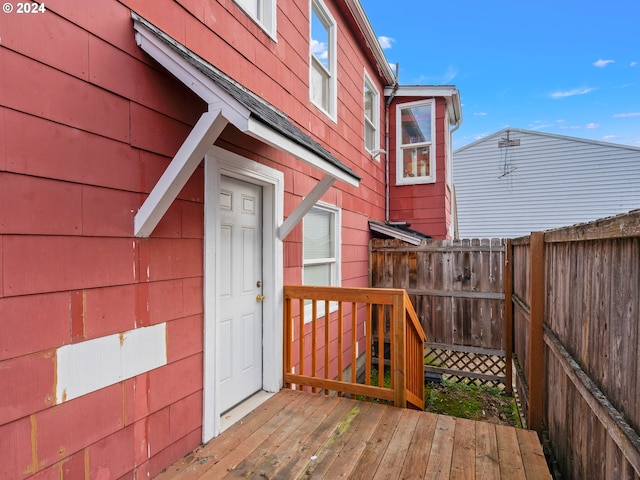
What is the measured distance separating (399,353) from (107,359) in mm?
2147

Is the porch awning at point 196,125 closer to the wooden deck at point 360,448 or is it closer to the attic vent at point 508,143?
the wooden deck at point 360,448

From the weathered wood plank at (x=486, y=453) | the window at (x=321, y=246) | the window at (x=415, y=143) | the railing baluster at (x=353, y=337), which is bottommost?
the weathered wood plank at (x=486, y=453)

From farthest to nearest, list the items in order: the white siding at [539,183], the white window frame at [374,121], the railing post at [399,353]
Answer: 1. the white siding at [539,183]
2. the white window frame at [374,121]
3. the railing post at [399,353]

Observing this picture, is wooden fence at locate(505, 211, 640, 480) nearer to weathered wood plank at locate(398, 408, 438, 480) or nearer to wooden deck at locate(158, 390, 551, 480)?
wooden deck at locate(158, 390, 551, 480)

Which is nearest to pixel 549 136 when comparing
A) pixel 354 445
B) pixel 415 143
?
pixel 415 143

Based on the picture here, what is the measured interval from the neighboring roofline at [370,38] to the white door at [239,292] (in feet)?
11.5

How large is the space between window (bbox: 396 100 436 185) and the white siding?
7734 mm

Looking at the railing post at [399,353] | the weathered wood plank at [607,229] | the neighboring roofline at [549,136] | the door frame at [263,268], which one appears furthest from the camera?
the neighboring roofline at [549,136]

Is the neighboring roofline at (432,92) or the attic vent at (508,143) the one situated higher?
the attic vent at (508,143)

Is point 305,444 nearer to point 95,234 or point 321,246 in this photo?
point 95,234

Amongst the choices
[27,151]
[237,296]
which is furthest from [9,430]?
[237,296]

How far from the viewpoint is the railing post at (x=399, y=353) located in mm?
2912

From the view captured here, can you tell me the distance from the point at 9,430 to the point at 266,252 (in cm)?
209

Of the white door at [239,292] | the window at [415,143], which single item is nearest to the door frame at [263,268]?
the white door at [239,292]
